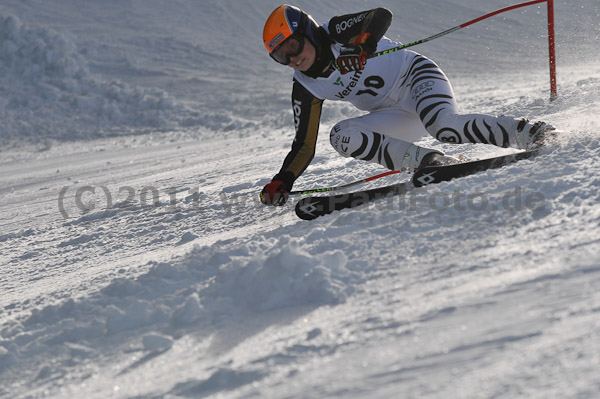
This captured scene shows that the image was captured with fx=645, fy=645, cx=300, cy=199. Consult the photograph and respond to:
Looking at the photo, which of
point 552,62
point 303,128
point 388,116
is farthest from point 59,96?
point 388,116

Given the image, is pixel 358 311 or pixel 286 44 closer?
pixel 358 311

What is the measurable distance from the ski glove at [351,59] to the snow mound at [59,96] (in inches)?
274

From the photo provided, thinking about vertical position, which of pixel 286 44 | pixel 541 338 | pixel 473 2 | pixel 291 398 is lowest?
pixel 291 398

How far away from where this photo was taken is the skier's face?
339 cm

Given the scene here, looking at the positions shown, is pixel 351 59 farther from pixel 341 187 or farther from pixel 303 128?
pixel 341 187

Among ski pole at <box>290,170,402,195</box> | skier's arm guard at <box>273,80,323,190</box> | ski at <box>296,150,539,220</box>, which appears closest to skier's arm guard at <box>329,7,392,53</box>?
skier's arm guard at <box>273,80,323,190</box>

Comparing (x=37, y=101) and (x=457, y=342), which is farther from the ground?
(x=37, y=101)

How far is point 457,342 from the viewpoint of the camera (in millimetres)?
1550

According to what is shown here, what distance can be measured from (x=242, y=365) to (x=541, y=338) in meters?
0.75

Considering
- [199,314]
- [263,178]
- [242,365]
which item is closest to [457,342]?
[242,365]

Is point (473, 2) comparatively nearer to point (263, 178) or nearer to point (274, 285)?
point (263, 178)

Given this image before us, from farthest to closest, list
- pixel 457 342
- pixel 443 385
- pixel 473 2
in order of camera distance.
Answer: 1. pixel 473 2
2. pixel 457 342
3. pixel 443 385

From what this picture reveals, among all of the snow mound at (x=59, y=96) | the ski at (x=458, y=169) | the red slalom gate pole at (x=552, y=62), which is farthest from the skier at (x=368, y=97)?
the snow mound at (x=59, y=96)

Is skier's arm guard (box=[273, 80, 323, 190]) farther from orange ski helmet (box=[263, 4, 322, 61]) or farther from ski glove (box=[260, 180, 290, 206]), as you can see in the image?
orange ski helmet (box=[263, 4, 322, 61])
